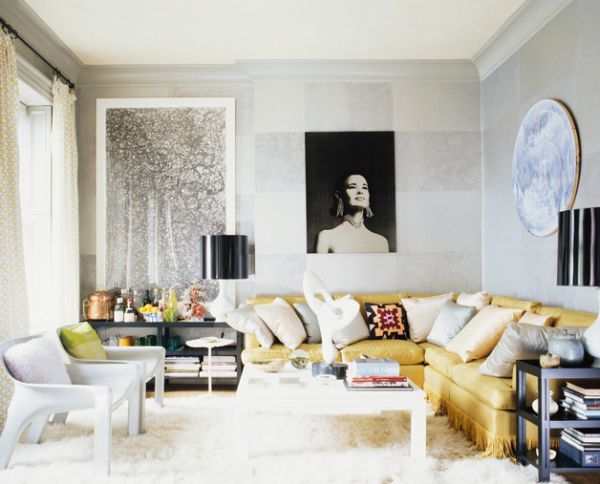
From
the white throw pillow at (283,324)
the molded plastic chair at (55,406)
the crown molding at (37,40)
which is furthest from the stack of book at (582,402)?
the crown molding at (37,40)

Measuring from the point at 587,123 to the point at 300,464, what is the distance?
2787 millimetres

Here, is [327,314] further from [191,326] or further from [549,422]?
[191,326]

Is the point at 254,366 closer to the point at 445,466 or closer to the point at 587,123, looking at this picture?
the point at 445,466

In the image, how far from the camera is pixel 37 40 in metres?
4.41

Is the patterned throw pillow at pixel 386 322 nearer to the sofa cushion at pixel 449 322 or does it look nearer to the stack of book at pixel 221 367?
the sofa cushion at pixel 449 322

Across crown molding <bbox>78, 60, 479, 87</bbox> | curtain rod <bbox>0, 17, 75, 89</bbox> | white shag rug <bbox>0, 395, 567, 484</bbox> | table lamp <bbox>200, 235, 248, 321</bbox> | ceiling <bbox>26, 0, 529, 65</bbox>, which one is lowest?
white shag rug <bbox>0, 395, 567, 484</bbox>

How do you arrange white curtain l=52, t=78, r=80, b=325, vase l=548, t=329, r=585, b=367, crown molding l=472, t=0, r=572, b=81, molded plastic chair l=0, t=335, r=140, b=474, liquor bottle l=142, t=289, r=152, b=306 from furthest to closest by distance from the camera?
liquor bottle l=142, t=289, r=152, b=306, white curtain l=52, t=78, r=80, b=325, crown molding l=472, t=0, r=572, b=81, molded plastic chair l=0, t=335, r=140, b=474, vase l=548, t=329, r=585, b=367

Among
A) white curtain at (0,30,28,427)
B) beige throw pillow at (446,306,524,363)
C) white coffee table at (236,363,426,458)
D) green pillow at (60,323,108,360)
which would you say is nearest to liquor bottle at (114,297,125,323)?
green pillow at (60,323,108,360)

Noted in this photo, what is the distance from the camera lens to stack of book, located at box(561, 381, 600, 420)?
2.70 meters

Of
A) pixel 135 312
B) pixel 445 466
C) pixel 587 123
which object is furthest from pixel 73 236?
pixel 587 123

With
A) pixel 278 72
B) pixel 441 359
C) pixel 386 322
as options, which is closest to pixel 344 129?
pixel 278 72

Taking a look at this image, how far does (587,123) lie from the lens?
3.57 meters

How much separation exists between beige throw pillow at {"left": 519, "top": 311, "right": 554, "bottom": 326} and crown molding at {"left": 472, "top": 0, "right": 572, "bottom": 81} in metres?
2.14

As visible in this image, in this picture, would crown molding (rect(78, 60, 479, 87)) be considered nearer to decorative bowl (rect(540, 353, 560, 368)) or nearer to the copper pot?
the copper pot
